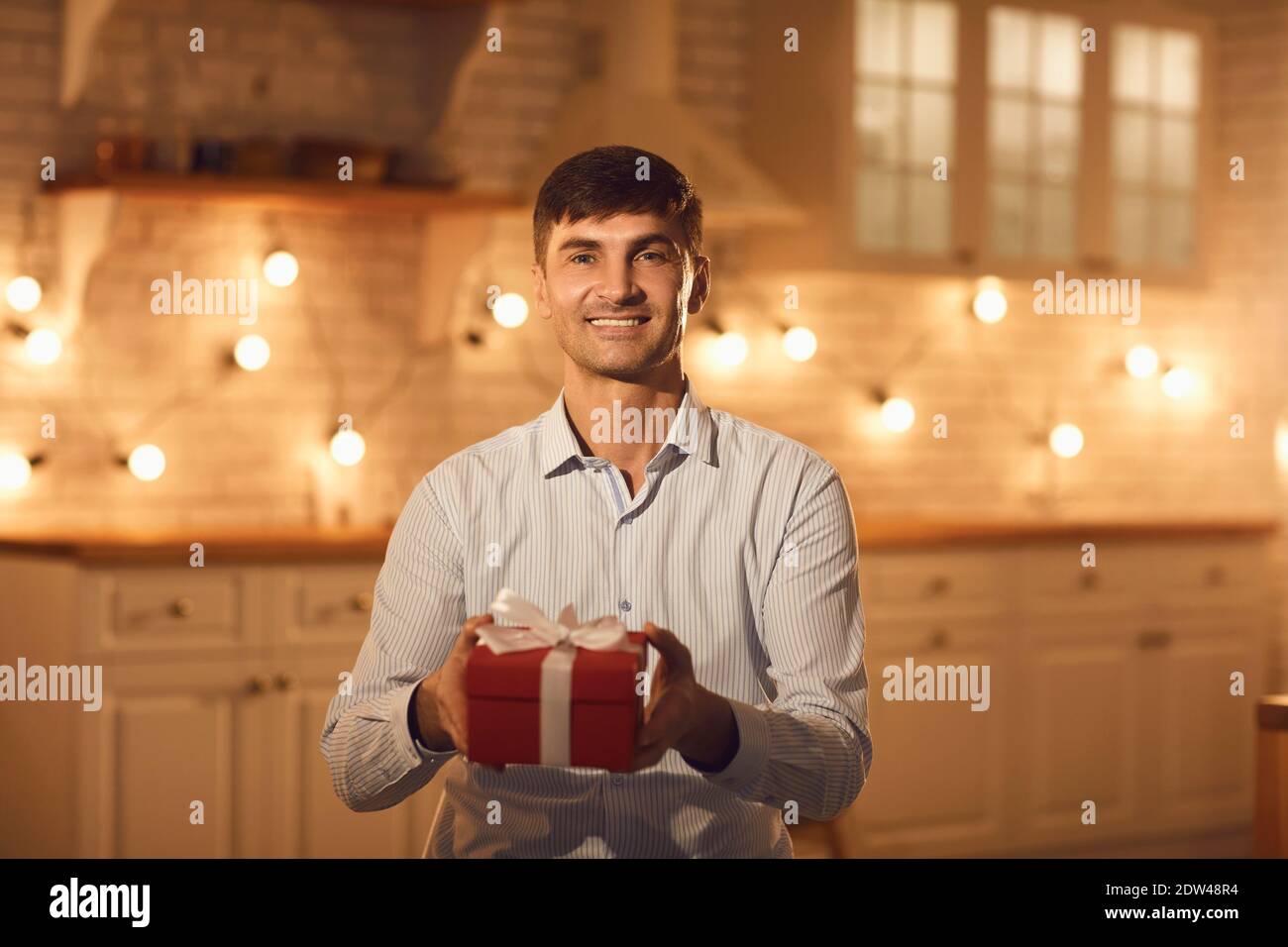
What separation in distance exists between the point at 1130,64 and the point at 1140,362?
89 centimetres

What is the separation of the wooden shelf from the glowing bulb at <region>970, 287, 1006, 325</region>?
5.17ft

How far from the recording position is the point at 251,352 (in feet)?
13.2

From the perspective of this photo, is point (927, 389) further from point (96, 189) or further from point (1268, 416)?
point (96, 189)

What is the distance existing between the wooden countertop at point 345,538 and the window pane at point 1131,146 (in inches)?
40.5

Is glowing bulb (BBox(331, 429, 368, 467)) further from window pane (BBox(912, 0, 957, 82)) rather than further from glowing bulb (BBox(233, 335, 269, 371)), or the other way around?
window pane (BBox(912, 0, 957, 82))

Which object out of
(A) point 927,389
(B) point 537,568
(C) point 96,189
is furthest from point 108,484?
(B) point 537,568

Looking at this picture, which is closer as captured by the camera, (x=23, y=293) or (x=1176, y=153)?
(x=23, y=293)

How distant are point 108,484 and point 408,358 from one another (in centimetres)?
78

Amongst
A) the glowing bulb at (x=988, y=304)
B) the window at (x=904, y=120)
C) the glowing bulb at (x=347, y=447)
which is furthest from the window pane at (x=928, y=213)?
the glowing bulb at (x=347, y=447)

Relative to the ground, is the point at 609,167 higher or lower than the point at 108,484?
higher

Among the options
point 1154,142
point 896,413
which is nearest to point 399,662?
point 896,413

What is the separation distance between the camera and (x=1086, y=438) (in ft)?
16.8

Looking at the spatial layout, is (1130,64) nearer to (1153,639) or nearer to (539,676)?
(1153,639)

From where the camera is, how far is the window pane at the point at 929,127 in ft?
14.8
